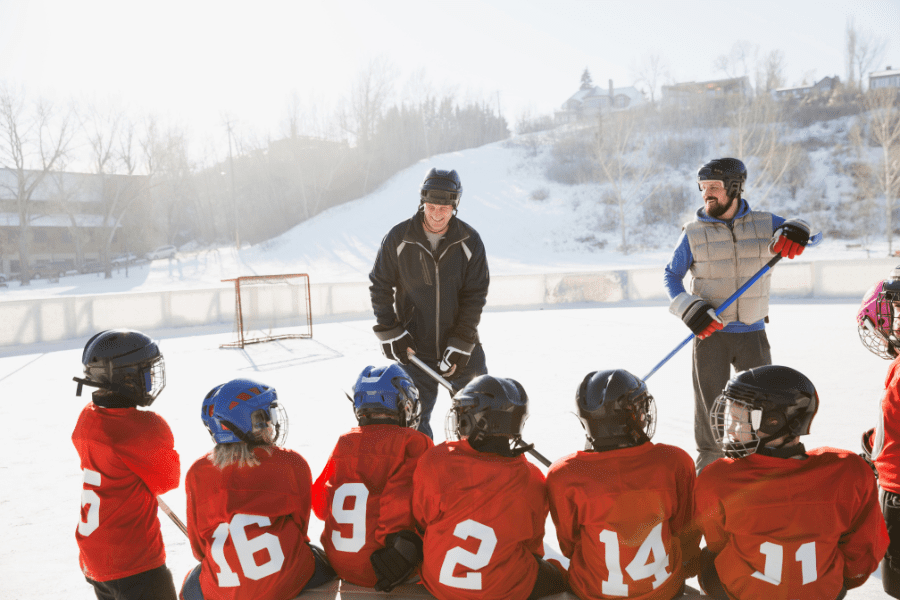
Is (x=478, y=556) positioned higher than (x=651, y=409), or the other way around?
(x=651, y=409)

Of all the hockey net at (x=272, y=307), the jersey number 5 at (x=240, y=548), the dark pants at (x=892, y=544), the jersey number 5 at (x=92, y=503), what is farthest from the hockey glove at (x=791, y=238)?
the hockey net at (x=272, y=307)

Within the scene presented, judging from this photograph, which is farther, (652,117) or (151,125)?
(652,117)

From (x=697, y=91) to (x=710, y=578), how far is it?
167ft

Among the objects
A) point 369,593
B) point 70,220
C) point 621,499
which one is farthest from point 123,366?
point 70,220

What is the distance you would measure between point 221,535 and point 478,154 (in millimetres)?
48149

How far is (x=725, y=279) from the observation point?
328 cm

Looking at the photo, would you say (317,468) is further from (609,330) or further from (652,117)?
(652,117)

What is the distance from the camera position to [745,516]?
63.7 inches

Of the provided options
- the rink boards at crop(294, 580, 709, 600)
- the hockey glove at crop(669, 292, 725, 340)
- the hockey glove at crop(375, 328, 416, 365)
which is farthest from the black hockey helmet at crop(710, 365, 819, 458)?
the hockey glove at crop(375, 328, 416, 365)

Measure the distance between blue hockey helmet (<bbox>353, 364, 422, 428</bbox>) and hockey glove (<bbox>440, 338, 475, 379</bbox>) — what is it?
3.05 ft

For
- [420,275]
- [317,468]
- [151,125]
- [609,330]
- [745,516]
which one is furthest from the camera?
[151,125]

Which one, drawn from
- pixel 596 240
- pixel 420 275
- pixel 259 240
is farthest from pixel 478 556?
pixel 259 240

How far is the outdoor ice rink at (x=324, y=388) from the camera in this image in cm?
320

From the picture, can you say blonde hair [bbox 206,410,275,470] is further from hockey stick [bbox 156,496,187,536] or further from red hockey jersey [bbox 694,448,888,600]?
red hockey jersey [bbox 694,448,888,600]
